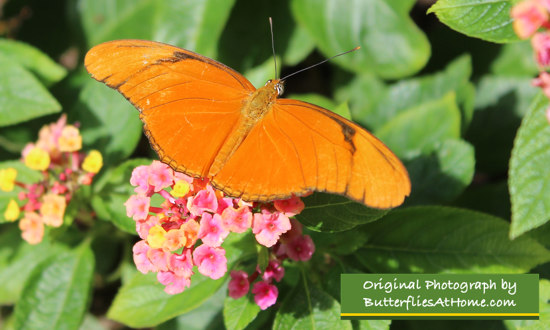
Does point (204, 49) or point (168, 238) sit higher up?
point (204, 49)

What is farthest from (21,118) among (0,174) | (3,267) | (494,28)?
(494,28)

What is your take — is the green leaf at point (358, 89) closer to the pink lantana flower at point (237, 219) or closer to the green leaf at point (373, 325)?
the green leaf at point (373, 325)

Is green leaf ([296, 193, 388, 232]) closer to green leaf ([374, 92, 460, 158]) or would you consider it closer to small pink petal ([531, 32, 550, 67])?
small pink petal ([531, 32, 550, 67])

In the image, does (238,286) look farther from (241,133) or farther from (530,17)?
(530,17)

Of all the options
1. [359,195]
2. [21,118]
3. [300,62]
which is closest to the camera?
[359,195]

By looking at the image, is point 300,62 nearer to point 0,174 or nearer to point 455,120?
point 455,120

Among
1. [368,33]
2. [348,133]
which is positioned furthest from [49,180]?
[368,33]

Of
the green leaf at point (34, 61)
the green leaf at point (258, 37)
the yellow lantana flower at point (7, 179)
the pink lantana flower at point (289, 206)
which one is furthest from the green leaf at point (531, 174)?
the green leaf at point (34, 61)
